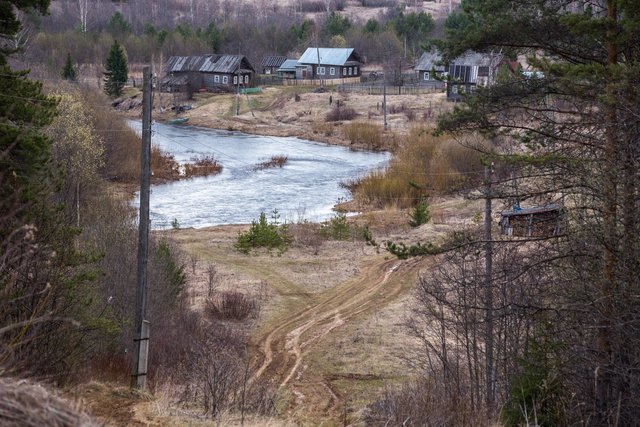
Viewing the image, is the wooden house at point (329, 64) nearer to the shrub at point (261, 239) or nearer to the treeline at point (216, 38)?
the treeline at point (216, 38)

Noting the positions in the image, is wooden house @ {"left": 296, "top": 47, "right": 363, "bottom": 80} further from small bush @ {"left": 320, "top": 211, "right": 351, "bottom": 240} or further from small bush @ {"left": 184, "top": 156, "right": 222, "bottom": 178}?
small bush @ {"left": 320, "top": 211, "right": 351, "bottom": 240}

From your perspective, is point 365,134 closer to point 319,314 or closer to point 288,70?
point 288,70

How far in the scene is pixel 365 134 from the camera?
54562 millimetres

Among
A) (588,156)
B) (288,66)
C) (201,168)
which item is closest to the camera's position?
(588,156)

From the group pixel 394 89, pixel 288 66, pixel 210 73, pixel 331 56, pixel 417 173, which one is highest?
pixel 331 56

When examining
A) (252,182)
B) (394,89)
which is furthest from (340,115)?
(252,182)

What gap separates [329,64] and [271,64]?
921cm

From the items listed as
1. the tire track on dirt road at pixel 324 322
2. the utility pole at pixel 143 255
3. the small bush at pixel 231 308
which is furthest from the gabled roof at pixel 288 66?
the utility pole at pixel 143 255

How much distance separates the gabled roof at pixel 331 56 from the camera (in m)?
82.1

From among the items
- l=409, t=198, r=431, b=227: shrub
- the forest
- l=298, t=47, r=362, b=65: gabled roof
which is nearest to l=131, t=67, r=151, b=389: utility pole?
the forest

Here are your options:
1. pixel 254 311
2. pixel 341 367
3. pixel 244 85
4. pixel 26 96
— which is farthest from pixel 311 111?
pixel 26 96

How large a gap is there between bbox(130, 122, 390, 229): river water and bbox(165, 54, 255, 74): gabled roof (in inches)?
802

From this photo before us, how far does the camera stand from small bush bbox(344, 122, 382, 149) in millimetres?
54031

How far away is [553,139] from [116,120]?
33851 mm
